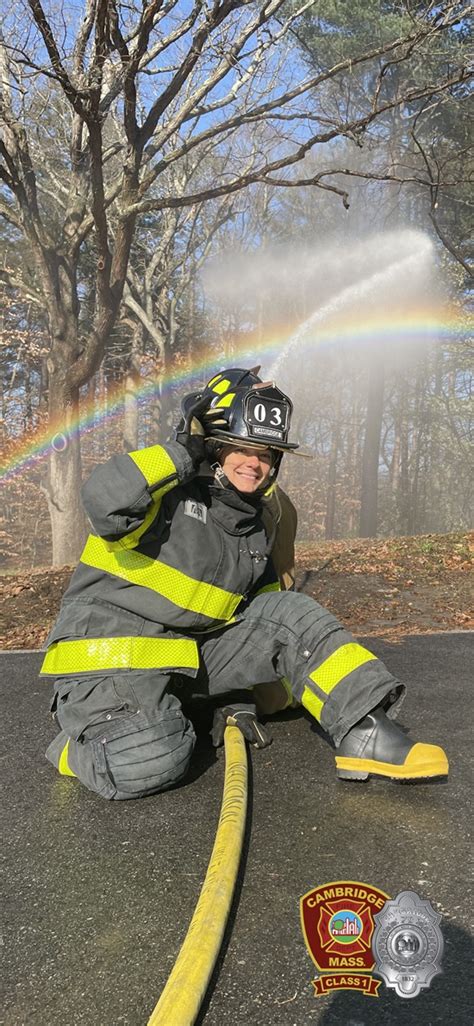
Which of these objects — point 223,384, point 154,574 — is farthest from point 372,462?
point 154,574

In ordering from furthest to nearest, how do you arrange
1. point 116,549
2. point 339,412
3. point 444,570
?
point 339,412 → point 444,570 → point 116,549

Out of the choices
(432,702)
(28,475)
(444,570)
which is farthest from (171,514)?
(28,475)

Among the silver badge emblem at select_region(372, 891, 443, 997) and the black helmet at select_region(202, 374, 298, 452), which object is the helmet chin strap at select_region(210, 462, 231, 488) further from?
the silver badge emblem at select_region(372, 891, 443, 997)

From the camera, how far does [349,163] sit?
2164 cm

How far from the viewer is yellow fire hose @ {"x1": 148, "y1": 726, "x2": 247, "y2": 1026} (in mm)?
1235

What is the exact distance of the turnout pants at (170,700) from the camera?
2.26 m

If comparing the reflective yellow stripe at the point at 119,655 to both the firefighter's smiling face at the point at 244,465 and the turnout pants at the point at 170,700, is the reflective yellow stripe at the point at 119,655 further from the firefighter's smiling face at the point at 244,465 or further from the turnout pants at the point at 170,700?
the firefighter's smiling face at the point at 244,465

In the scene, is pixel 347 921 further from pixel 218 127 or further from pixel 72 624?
pixel 218 127

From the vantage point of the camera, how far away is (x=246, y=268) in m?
23.9

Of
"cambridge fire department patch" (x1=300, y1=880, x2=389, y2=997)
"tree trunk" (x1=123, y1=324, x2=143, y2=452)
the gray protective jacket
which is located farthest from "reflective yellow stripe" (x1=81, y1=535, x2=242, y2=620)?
"tree trunk" (x1=123, y1=324, x2=143, y2=452)

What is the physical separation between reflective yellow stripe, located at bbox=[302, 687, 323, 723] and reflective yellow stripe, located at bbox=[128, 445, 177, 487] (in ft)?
2.80

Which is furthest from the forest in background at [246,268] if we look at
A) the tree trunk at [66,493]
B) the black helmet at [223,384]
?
the black helmet at [223,384]

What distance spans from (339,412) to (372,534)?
8978 mm

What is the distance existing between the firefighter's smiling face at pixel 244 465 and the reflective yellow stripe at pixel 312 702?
71 centimetres
